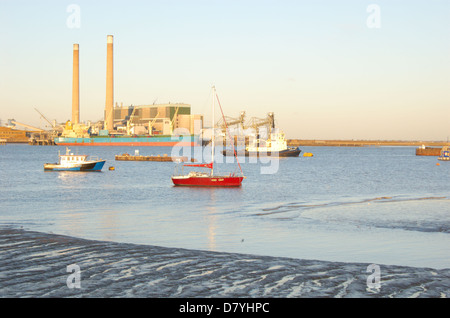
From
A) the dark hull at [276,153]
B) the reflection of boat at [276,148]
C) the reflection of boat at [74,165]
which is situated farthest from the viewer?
the dark hull at [276,153]

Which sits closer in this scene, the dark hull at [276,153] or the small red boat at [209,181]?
the small red boat at [209,181]

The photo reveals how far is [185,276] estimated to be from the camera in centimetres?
1164

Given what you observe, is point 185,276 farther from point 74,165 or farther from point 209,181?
point 74,165

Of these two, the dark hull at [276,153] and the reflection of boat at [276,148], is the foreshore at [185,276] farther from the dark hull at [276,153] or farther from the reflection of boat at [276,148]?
the dark hull at [276,153]

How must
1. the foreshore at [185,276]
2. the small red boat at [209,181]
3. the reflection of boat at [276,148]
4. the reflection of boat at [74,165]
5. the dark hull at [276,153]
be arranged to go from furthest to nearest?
1. the dark hull at [276,153]
2. the reflection of boat at [276,148]
3. the reflection of boat at [74,165]
4. the small red boat at [209,181]
5. the foreshore at [185,276]

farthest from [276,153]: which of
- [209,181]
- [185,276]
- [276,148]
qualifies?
[185,276]

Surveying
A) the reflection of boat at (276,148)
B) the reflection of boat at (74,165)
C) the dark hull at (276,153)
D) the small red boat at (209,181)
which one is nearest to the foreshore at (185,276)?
the small red boat at (209,181)

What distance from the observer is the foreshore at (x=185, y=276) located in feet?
33.8

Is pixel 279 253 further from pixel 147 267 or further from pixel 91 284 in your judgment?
pixel 91 284

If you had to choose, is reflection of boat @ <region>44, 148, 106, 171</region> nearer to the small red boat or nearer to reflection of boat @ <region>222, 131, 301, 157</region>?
the small red boat
